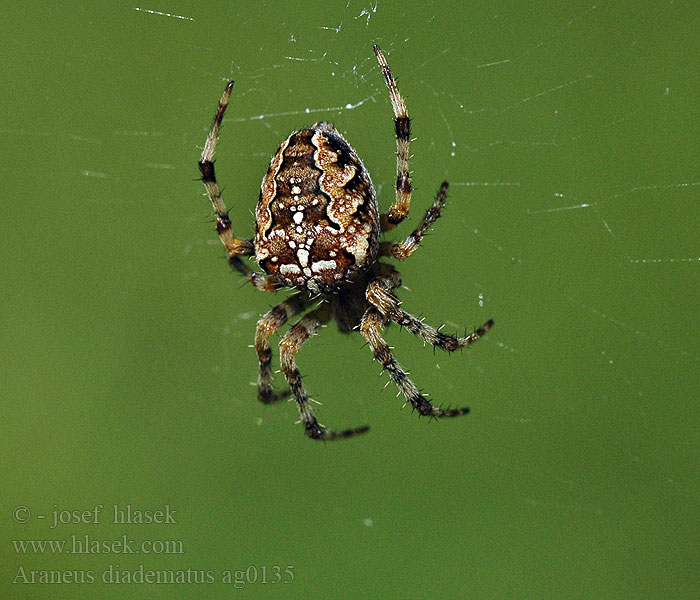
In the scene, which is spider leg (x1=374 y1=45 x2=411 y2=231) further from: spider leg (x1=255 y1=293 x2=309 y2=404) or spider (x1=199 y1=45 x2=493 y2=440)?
spider leg (x1=255 y1=293 x2=309 y2=404)

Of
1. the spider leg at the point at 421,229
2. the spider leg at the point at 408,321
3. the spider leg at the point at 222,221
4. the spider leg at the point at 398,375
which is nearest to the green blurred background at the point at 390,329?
the spider leg at the point at 222,221

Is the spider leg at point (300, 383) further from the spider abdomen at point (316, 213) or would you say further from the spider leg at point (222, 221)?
the spider abdomen at point (316, 213)

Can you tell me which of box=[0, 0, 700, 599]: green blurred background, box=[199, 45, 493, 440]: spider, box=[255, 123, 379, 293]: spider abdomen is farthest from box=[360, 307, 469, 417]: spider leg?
box=[0, 0, 700, 599]: green blurred background

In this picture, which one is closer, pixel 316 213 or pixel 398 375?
pixel 316 213

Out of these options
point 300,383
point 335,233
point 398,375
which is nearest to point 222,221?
point 335,233

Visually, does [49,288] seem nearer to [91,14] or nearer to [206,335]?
[206,335]

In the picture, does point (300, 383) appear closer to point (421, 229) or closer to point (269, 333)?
point (269, 333)
